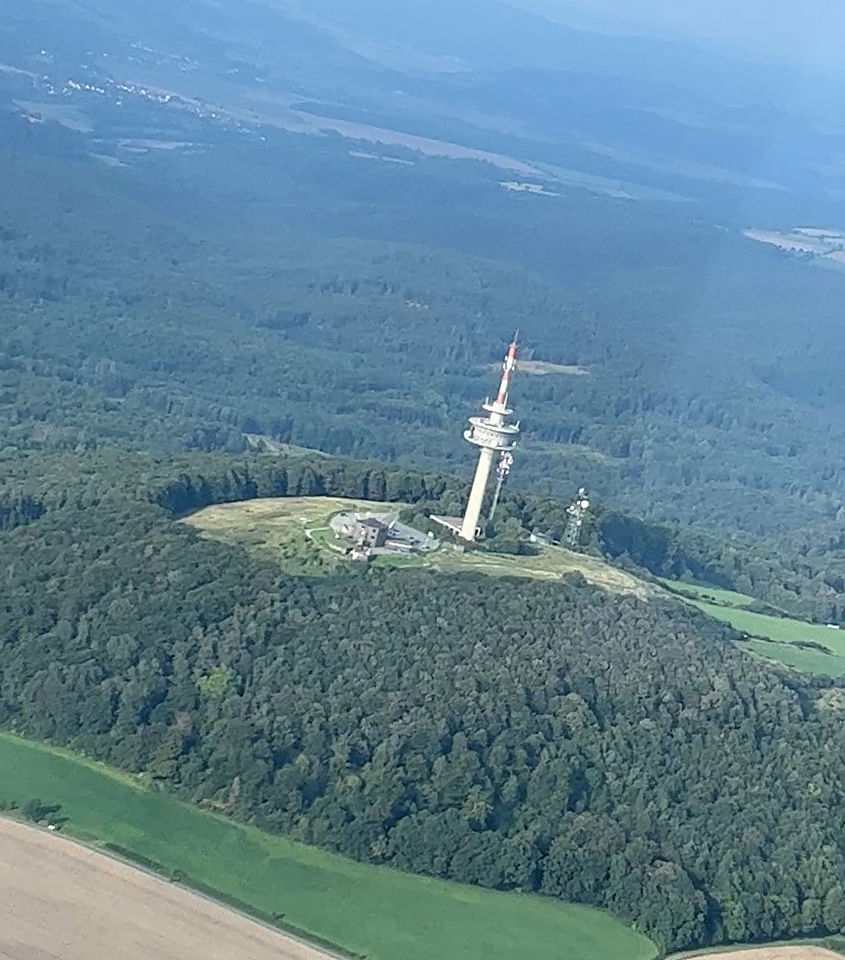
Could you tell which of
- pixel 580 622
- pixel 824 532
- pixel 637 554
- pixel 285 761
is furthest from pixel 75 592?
pixel 824 532

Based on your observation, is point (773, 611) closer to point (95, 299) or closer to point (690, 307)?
point (95, 299)

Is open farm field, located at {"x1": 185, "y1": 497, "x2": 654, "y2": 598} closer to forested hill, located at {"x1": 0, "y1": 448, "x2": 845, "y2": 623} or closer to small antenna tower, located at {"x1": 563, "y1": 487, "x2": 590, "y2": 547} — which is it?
forested hill, located at {"x1": 0, "y1": 448, "x2": 845, "y2": 623}

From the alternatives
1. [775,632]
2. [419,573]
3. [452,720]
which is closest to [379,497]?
[419,573]

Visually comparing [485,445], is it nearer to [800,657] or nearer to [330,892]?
[800,657]

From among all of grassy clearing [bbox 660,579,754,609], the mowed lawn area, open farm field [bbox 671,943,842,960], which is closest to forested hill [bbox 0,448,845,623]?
grassy clearing [bbox 660,579,754,609]

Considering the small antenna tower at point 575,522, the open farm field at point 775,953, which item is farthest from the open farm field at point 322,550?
the open farm field at point 775,953

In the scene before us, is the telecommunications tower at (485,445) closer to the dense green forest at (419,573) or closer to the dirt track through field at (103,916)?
the dense green forest at (419,573)
